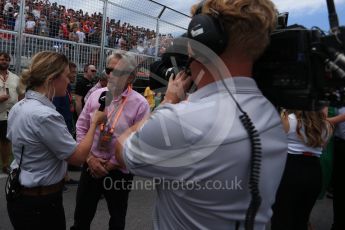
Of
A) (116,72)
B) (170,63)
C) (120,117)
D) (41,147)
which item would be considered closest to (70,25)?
(116,72)

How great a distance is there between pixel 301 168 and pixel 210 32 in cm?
219

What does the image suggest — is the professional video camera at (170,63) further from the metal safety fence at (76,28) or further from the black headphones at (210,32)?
the metal safety fence at (76,28)

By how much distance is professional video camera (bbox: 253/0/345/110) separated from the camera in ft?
3.70

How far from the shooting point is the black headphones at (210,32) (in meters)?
1.16

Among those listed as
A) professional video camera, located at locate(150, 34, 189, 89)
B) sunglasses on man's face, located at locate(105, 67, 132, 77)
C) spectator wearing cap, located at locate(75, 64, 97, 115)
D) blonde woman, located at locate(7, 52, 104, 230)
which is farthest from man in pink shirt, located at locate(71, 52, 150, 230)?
spectator wearing cap, located at locate(75, 64, 97, 115)

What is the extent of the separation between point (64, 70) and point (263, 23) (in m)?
1.62

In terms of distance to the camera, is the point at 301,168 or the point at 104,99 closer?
the point at 104,99

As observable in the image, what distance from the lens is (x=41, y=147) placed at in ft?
7.33

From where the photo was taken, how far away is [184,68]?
136 cm

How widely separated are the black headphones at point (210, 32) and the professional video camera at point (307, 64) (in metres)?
0.19

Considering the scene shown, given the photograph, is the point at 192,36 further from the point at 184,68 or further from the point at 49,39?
the point at 49,39

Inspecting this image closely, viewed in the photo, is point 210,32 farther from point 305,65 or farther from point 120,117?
point 120,117

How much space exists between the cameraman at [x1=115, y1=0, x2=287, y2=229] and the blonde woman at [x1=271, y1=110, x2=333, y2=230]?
1.82 metres

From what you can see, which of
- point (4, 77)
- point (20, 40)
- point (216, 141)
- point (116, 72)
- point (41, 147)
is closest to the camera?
point (216, 141)
